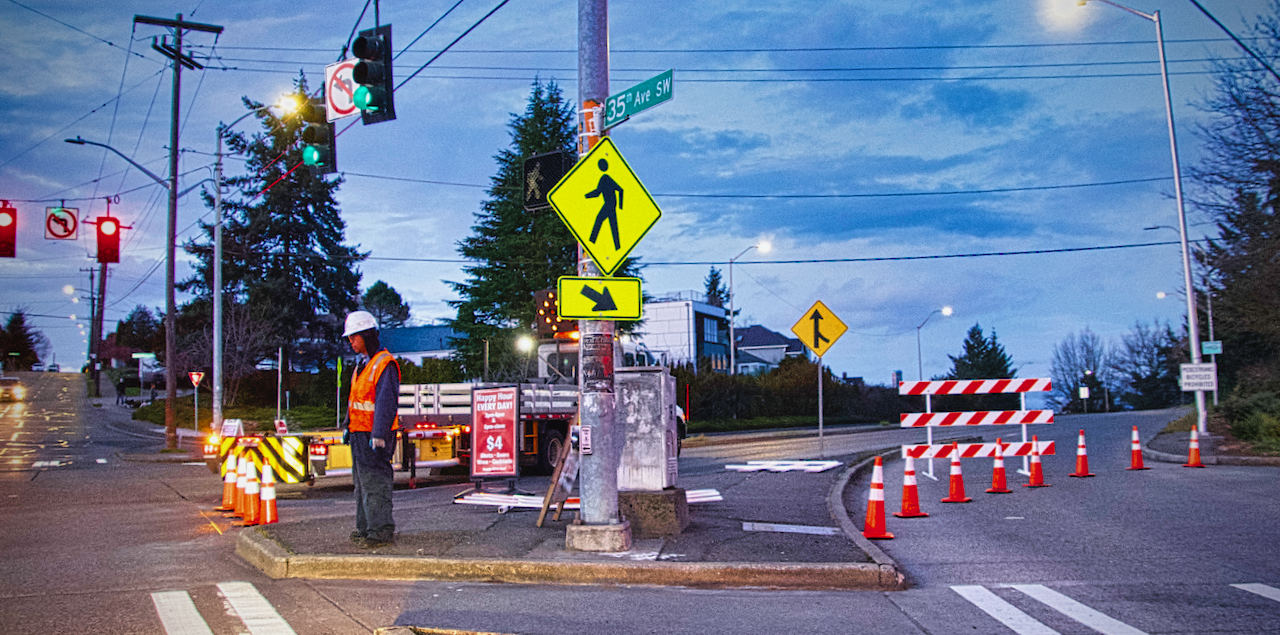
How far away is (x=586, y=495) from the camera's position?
780cm

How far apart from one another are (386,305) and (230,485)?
94584mm

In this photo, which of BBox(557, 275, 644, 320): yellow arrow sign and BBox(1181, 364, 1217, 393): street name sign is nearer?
BBox(557, 275, 644, 320): yellow arrow sign

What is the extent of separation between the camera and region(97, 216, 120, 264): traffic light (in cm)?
2269

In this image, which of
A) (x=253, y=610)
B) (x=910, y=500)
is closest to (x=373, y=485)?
(x=253, y=610)

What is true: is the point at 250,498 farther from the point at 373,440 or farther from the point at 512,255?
the point at 512,255

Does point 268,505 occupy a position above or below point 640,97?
below

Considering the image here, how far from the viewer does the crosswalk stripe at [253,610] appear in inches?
217

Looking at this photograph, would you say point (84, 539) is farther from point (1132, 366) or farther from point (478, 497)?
point (1132, 366)

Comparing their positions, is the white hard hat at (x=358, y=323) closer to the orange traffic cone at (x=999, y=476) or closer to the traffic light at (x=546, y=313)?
the traffic light at (x=546, y=313)

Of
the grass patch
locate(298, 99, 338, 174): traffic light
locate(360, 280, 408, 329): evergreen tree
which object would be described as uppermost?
locate(360, 280, 408, 329): evergreen tree

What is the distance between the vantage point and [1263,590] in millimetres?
6434

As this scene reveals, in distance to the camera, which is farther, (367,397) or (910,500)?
(910,500)

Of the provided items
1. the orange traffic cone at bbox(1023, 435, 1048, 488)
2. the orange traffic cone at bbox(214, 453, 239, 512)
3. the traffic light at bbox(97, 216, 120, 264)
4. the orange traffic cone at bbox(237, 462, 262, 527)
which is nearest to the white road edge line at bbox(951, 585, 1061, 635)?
the orange traffic cone at bbox(237, 462, 262, 527)

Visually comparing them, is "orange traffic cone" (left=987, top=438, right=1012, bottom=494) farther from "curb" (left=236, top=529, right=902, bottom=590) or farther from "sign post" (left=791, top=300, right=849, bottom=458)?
"curb" (left=236, top=529, right=902, bottom=590)
